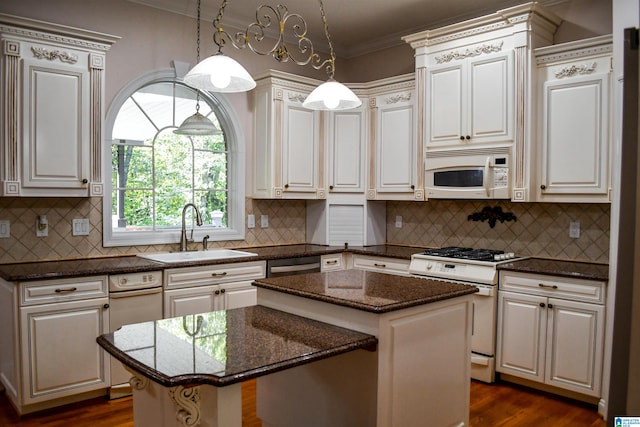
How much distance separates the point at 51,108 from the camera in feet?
10.2

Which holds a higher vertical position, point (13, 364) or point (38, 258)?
point (38, 258)

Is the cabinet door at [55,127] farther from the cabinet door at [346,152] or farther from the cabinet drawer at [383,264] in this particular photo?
the cabinet drawer at [383,264]

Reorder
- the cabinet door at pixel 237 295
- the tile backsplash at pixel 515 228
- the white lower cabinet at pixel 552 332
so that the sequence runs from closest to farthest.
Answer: the white lower cabinet at pixel 552 332, the tile backsplash at pixel 515 228, the cabinet door at pixel 237 295

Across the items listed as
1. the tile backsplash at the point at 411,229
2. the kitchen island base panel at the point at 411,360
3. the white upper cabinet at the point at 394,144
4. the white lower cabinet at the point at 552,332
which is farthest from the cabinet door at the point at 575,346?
the white upper cabinet at the point at 394,144

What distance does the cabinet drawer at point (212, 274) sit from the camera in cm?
343

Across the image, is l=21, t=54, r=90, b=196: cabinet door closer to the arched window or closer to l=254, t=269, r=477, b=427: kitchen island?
the arched window

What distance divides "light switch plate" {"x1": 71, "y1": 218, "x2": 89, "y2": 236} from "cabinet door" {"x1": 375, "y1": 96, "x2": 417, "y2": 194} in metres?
2.48

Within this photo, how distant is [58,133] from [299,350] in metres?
2.34

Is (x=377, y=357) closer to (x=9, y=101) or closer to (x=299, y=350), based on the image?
(x=299, y=350)

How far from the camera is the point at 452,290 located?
2365 mm

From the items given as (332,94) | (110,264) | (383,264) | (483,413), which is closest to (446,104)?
(383,264)

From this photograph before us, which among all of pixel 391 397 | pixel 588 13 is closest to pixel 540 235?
pixel 588 13

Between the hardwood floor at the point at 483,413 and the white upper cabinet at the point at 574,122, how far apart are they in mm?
1368

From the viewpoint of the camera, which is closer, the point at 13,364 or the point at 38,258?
the point at 13,364
